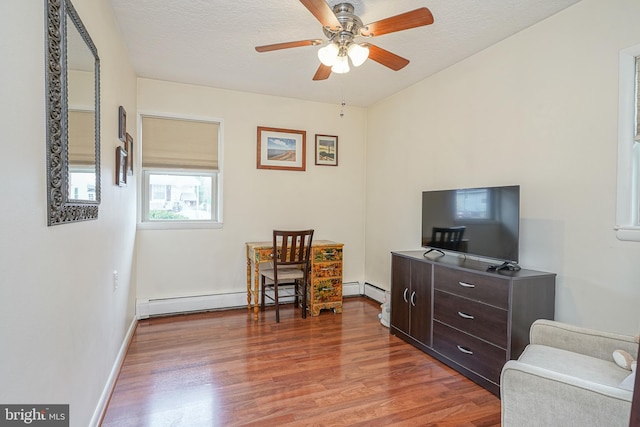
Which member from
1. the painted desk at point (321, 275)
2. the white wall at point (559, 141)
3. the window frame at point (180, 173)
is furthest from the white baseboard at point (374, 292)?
the window frame at point (180, 173)

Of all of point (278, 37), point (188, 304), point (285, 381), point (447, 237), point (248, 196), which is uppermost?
point (278, 37)

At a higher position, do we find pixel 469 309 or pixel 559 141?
pixel 559 141

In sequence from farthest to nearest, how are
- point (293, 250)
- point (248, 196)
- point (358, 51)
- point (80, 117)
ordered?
point (248, 196) < point (293, 250) < point (358, 51) < point (80, 117)

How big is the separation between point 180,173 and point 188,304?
5.03 feet

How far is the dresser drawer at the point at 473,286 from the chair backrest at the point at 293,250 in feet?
4.81

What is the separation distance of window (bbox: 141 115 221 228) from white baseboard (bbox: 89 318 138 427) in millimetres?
1342

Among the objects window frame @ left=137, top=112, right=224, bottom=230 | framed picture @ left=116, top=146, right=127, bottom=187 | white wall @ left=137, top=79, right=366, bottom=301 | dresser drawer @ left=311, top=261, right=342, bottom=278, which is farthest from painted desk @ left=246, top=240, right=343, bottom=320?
framed picture @ left=116, top=146, right=127, bottom=187

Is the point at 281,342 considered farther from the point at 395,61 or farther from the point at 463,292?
the point at 395,61

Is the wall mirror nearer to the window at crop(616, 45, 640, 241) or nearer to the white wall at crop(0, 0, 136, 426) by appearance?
the white wall at crop(0, 0, 136, 426)

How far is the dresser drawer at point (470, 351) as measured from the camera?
220cm

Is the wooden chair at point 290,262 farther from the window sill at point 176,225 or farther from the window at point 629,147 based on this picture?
the window at point 629,147

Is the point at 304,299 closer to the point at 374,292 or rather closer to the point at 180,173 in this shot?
the point at 374,292

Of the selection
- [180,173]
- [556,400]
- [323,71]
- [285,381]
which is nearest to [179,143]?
[180,173]

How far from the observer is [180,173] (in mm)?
3855
